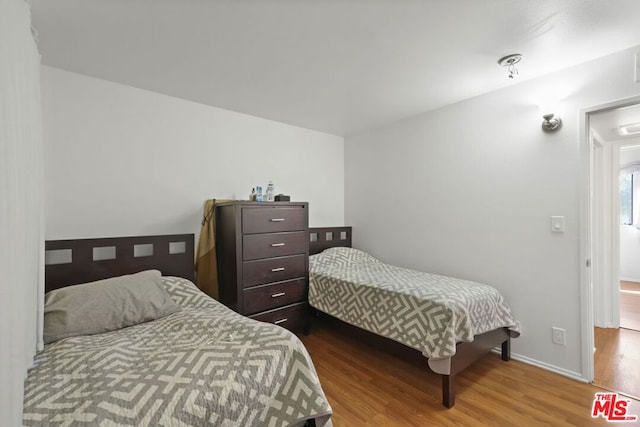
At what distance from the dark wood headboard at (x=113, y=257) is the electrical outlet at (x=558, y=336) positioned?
2.88 metres

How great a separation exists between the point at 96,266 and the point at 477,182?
10.3ft

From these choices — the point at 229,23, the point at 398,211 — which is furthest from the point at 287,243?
the point at 229,23

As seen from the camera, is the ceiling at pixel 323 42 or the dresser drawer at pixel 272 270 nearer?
the ceiling at pixel 323 42

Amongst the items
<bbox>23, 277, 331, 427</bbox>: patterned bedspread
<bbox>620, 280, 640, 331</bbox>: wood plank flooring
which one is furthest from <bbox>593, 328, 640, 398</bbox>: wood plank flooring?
<bbox>23, 277, 331, 427</bbox>: patterned bedspread

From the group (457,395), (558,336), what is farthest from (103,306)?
(558,336)

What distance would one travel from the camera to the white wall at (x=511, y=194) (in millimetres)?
1991

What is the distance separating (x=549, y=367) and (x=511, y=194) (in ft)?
4.41

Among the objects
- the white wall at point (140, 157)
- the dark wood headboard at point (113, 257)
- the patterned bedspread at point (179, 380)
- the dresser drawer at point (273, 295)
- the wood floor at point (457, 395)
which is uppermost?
the white wall at point (140, 157)

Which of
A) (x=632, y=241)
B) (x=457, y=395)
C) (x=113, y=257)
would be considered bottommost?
(x=457, y=395)

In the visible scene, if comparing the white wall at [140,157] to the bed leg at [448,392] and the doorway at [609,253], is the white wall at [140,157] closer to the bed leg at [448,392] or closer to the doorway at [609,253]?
the bed leg at [448,392]

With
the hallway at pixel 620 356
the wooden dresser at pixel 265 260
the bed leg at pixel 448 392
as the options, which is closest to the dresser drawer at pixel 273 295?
the wooden dresser at pixel 265 260

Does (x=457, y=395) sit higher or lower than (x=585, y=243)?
lower

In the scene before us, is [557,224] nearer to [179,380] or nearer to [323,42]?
[323,42]

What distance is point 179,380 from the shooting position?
103 centimetres
